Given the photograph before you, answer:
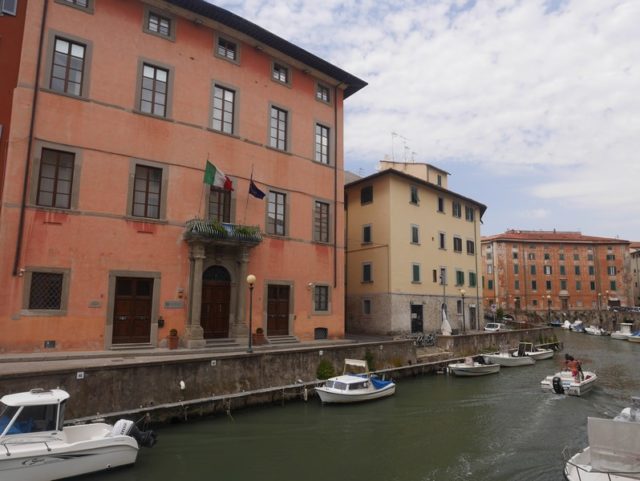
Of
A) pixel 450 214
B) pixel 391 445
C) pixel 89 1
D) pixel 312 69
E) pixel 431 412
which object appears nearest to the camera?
pixel 391 445

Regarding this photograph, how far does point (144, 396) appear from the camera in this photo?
1434cm

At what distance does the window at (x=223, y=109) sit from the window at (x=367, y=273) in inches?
672

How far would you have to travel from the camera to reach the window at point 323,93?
27709 millimetres

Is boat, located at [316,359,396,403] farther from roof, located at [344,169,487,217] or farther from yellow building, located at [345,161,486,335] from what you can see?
roof, located at [344,169,487,217]

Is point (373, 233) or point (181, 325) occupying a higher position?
point (373, 233)

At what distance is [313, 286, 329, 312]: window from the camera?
25.9 metres

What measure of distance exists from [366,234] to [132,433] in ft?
88.3

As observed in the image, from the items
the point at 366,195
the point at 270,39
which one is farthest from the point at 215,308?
the point at 366,195

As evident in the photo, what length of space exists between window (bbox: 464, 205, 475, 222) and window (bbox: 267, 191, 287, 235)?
2421 centimetres

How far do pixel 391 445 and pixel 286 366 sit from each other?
6246 millimetres

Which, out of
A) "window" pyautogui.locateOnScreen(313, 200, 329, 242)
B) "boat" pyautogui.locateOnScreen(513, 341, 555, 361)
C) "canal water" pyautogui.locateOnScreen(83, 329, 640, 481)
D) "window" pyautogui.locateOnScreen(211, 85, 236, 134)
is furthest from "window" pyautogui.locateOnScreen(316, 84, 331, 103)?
"boat" pyautogui.locateOnScreen(513, 341, 555, 361)

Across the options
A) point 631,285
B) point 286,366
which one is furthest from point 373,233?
point 631,285

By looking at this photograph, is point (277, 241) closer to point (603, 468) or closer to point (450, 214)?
point (603, 468)

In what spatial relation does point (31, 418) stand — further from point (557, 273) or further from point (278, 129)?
point (557, 273)
